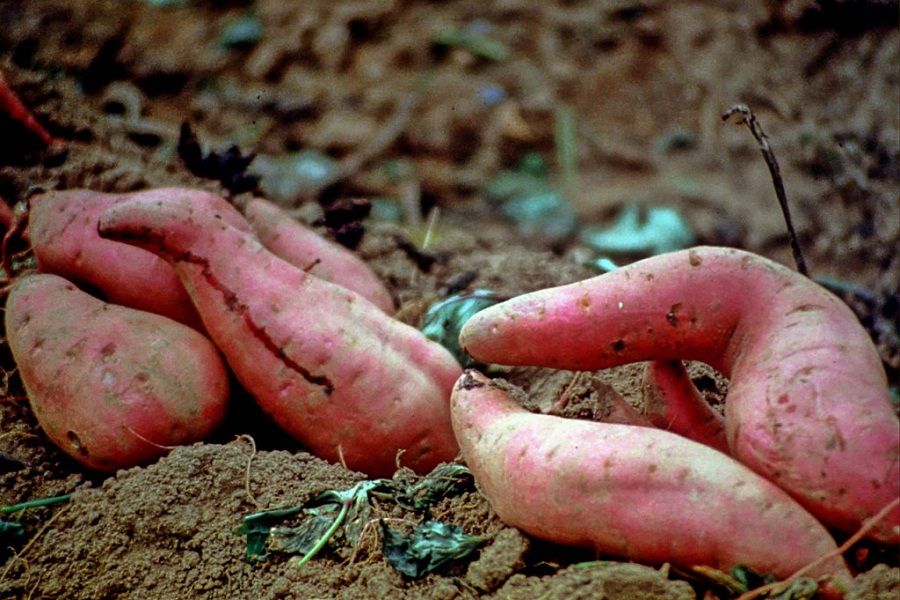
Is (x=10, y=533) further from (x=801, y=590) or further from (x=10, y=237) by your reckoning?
(x=801, y=590)

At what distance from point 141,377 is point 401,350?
→ 36cm

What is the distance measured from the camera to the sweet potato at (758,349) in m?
0.91

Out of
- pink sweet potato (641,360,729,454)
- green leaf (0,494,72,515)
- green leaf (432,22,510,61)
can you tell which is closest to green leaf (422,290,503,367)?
pink sweet potato (641,360,729,454)

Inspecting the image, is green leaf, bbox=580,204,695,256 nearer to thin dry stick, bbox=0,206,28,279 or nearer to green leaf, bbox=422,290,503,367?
green leaf, bbox=422,290,503,367

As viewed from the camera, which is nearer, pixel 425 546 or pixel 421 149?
pixel 425 546

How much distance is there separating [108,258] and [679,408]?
862mm

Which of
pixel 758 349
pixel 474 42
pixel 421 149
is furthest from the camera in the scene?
pixel 474 42

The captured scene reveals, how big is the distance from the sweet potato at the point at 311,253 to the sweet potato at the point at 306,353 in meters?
0.21

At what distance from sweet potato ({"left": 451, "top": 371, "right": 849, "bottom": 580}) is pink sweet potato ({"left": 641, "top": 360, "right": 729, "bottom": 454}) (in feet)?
0.43

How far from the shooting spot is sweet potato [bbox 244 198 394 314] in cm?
154

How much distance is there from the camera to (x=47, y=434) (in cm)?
131

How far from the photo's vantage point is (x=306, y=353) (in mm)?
1271

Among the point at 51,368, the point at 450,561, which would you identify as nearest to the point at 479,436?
the point at 450,561

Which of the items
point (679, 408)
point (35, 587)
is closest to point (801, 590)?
point (679, 408)
